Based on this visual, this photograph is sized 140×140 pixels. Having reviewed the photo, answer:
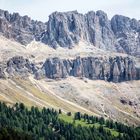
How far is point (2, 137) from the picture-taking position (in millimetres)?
117688

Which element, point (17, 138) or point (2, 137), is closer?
point (2, 137)

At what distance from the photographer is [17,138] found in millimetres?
126250

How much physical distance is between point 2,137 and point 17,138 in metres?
9.16
